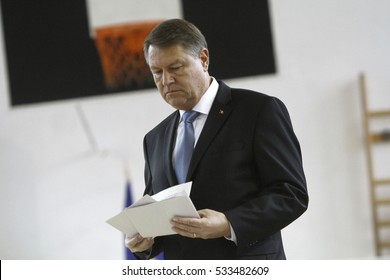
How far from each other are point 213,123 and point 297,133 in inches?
87.9

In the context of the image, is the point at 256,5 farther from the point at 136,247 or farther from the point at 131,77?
the point at 136,247

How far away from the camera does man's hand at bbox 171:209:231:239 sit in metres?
1.48

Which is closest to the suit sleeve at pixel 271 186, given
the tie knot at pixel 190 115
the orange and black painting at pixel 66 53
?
the tie knot at pixel 190 115

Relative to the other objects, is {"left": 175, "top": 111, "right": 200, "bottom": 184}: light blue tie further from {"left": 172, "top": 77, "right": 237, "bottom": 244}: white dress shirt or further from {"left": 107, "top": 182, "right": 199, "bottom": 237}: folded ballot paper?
{"left": 107, "top": 182, "right": 199, "bottom": 237}: folded ballot paper

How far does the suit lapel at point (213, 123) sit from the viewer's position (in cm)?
162

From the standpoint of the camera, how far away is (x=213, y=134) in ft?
5.35

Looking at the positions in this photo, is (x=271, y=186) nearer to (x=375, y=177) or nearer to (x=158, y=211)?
(x=158, y=211)

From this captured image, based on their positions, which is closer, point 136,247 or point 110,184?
point 136,247

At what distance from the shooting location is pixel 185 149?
1.69 meters

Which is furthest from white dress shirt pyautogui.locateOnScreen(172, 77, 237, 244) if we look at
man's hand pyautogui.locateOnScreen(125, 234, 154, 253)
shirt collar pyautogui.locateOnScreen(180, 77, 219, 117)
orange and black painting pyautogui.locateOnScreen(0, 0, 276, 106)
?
orange and black painting pyautogui.locateOnScreen(0, 0, 276, 106)

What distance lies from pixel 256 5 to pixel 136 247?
2.41m

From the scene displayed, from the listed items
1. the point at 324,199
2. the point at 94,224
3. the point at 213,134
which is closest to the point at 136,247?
the point at 213,134

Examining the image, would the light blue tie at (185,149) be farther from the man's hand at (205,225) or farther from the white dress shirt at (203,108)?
the man's hand at (205,225)

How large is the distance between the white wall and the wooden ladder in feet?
0.18
